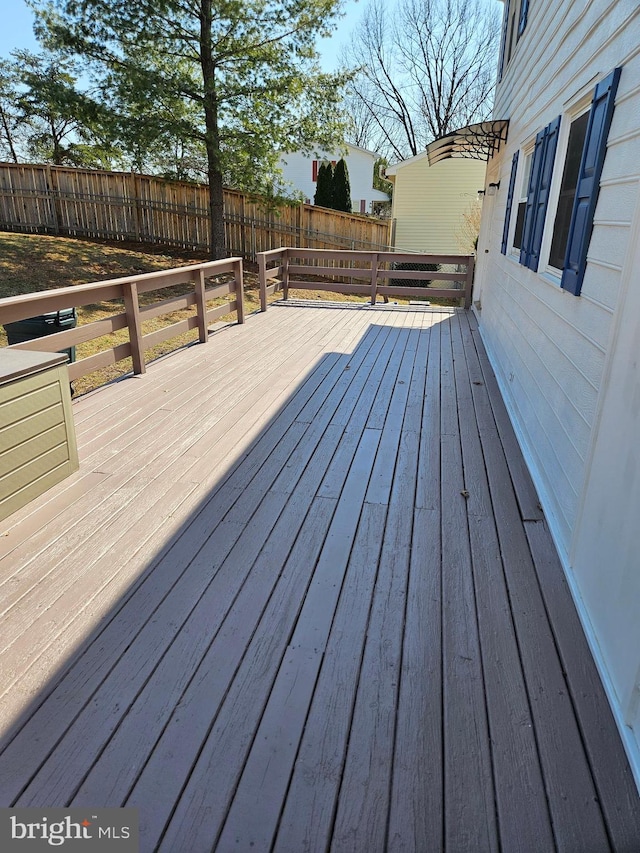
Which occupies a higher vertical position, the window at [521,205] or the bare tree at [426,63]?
the bare tree at [426,63]

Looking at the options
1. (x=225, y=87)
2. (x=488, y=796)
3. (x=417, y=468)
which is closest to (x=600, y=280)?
(x=417, y=468)

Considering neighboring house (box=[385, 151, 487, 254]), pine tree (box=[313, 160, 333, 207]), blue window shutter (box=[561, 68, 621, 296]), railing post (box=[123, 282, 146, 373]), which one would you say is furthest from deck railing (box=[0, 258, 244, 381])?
pine tree (box=[313, 160, 333, 207])

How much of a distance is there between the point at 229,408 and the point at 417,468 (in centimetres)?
155

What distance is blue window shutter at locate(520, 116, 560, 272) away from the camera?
11.0 ft

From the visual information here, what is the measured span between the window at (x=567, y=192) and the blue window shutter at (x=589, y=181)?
0.39 meters

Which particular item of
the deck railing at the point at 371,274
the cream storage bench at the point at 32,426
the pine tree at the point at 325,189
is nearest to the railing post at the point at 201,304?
the deck railing at the point at 371,274

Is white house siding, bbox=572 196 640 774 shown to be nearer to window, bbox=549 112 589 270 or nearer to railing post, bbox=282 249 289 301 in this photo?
window, bbox=549 112 589 270

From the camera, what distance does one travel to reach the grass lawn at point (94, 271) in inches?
283

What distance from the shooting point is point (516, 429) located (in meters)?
3.53

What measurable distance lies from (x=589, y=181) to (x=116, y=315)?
3652mm

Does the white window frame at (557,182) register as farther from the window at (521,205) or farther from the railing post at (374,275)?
the railing post at (374,275)

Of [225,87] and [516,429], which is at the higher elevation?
[225,87]

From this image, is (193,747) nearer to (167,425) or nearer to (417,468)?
(417,468)

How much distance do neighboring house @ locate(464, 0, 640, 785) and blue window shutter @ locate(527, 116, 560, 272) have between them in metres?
0.01
